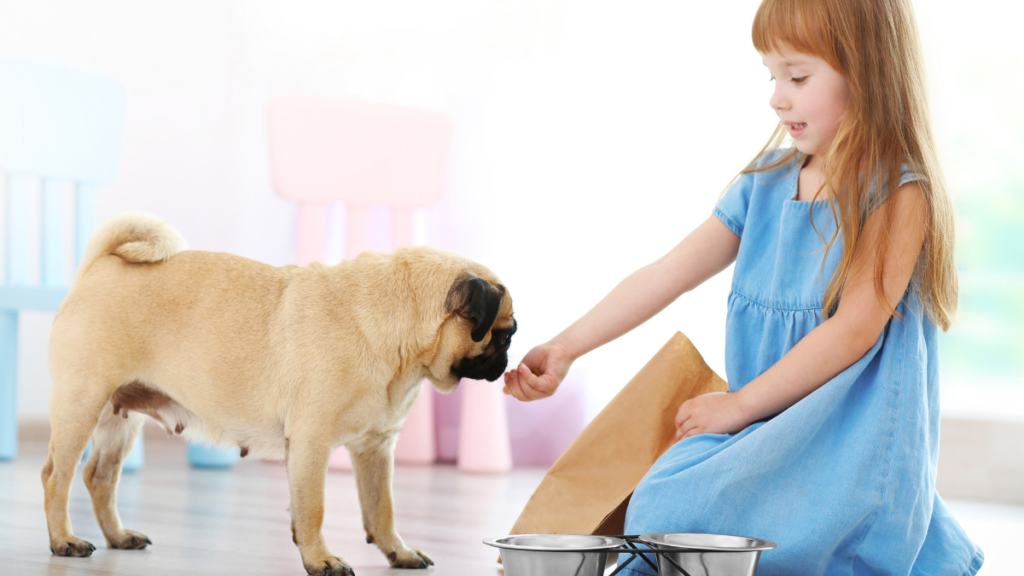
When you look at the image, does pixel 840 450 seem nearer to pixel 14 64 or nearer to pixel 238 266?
pixel 238 266

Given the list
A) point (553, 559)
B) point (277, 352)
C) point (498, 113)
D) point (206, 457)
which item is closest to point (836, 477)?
point (553, 559)

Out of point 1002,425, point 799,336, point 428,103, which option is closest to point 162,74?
point 428,103

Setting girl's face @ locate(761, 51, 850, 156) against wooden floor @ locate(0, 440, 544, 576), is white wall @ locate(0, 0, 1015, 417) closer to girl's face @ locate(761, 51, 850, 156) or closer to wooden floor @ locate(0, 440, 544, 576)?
wooden floor @ locate(0, 440, 544, 576)

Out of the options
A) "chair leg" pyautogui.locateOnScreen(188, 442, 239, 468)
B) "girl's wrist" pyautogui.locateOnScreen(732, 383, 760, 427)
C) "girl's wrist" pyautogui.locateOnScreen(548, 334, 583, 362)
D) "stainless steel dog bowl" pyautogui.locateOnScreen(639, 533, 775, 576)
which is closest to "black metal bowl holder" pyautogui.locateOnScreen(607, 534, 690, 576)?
"stainless steel dog bowl" pyautogui.locateOnScreen(639, 533, 775, 576)

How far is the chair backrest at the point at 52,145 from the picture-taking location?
2.40 metres

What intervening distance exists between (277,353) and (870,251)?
2.82ft

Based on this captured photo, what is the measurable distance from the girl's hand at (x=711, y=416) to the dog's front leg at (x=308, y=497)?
53 centimetres

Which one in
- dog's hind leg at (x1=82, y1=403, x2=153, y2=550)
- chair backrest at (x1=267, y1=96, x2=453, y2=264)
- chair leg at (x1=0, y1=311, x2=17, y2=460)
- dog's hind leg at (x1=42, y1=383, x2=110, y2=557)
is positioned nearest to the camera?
dog's hind leg at (x1=42, y1=383, x2=110, y2=557)

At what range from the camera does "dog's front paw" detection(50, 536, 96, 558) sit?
129 cm

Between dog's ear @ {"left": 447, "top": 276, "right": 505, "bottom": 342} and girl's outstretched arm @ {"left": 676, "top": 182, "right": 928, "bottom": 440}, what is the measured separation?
0.38 m

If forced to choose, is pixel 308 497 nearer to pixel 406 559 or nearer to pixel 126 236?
pixel 406 559

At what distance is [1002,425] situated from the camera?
253cm

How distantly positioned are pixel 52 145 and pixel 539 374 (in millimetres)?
1858

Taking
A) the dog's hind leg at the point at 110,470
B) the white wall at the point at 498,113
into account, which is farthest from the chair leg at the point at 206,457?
the dog's hind leg at the point at 110,470
